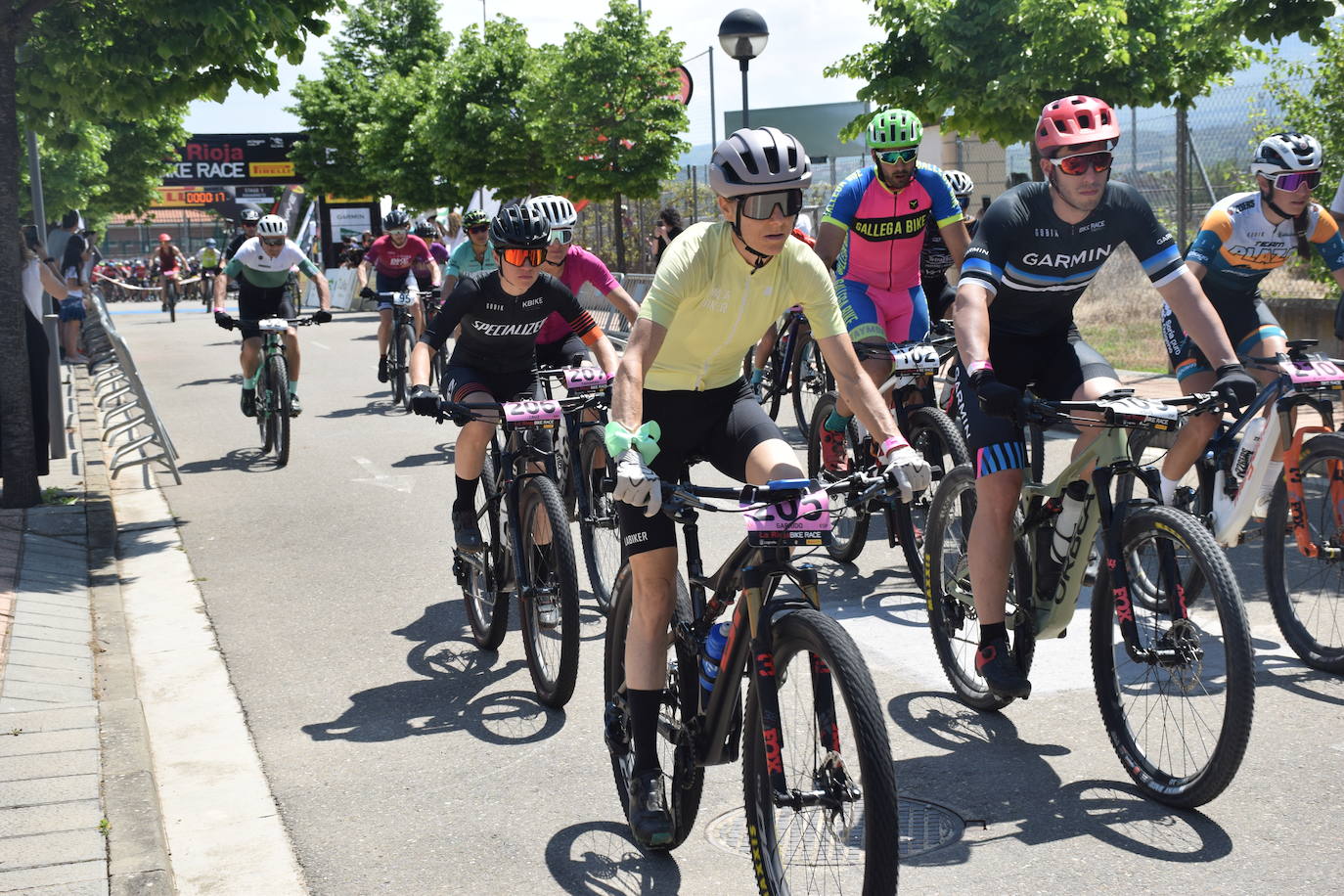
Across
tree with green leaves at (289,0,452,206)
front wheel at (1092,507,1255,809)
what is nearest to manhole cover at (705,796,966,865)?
front wheel at (1092,507,1255,809)

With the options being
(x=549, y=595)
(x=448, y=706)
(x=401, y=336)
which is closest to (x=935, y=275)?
(x=549, y=595)

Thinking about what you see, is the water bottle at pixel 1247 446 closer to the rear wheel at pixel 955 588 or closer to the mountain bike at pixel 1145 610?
the rear wheel at pixel 955 588

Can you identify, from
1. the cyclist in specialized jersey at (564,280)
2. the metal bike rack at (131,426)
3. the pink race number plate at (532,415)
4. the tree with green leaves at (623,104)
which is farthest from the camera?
the tree with green leaves at (623,104)

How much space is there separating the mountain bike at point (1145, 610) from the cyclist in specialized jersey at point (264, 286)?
30.7 ft

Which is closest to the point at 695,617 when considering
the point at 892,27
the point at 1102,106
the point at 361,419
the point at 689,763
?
the point at 689,763

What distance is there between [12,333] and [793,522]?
27.0 feet

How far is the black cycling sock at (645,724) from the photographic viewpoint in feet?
14.3

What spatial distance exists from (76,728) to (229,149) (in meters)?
68.2

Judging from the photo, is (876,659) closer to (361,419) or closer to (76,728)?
(76,728)

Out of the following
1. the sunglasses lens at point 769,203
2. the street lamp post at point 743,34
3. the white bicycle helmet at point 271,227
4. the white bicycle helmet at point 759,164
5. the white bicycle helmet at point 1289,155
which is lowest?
the sunglasses lens at point 769,203

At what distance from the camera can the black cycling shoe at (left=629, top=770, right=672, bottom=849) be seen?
4355mm

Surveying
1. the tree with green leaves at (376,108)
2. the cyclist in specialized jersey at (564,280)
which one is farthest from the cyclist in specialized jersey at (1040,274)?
the tree with green leaves at (376,108)

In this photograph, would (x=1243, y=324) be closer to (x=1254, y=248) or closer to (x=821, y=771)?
Result: (x=1254, y=248)

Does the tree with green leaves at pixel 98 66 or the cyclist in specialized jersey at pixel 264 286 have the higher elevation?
the tree with green leaves at pixel 98 66
